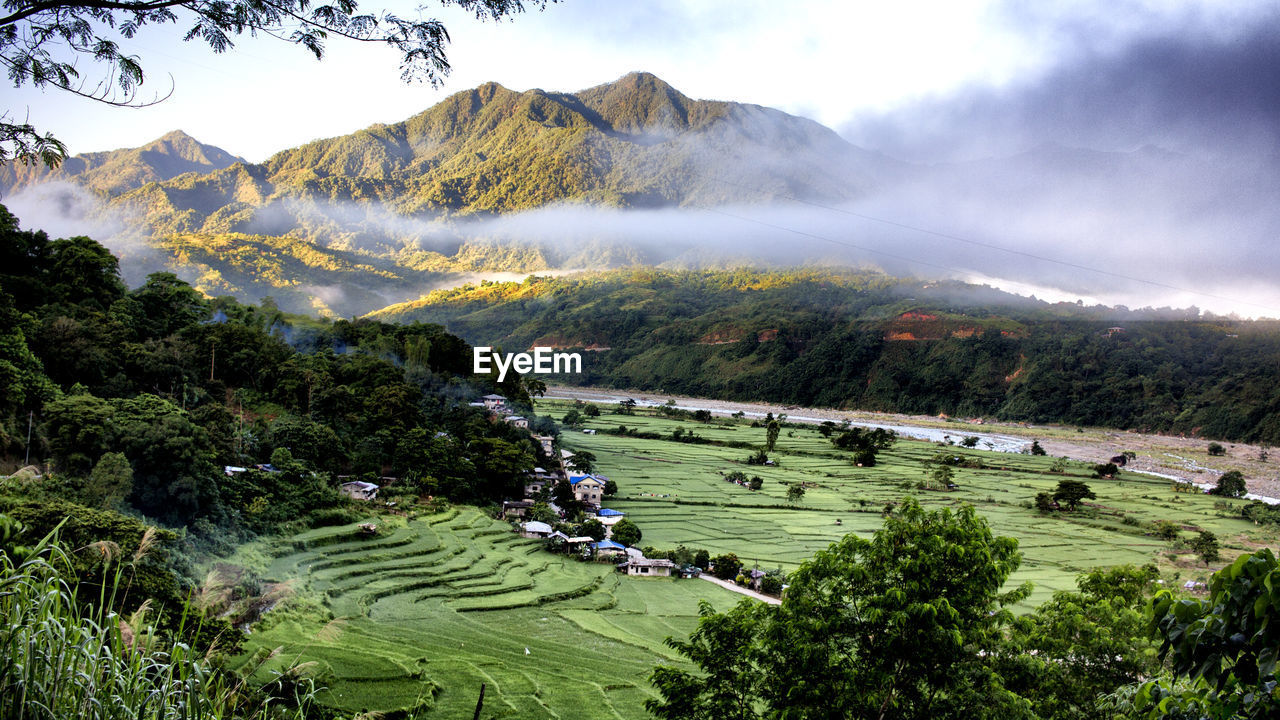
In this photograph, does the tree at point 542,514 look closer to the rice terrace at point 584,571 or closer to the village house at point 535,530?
the village house at point 535,530

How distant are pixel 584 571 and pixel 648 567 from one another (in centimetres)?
244

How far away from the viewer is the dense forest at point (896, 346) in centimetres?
7131

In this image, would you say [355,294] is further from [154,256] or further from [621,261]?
[621,261]

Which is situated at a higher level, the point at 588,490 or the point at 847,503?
the point at 588,490

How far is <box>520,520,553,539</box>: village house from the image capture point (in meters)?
26.2

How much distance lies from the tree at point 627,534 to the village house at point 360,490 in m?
9.27

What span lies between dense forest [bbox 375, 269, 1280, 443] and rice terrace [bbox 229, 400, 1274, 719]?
2925 centimetres

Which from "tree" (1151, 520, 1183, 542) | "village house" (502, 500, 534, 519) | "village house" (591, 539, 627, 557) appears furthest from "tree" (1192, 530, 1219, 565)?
"village house" (502, 500, 534, 519)

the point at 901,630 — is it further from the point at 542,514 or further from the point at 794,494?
the point at 794,494

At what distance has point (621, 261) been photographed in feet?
652

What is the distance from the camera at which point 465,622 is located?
1661 cm

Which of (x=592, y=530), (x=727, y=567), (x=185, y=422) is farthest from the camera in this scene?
(x=592, y=530)

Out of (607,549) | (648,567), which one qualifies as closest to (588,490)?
(607,549)

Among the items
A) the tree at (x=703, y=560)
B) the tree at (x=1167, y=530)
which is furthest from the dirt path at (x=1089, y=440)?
the tree at (x=703, y=560)
